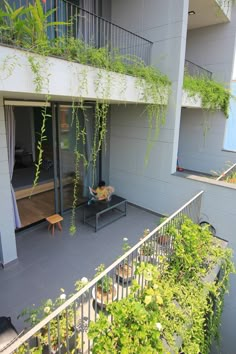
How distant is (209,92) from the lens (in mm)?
6117

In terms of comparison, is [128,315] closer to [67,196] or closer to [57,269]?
[57,269]

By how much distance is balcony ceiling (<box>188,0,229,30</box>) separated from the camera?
18.8ft

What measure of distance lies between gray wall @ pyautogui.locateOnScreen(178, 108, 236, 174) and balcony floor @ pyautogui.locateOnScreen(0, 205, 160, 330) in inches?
132

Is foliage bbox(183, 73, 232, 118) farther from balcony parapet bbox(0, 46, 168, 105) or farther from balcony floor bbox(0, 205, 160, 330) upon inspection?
balcony floor bbox(0, 205, 160, 330)

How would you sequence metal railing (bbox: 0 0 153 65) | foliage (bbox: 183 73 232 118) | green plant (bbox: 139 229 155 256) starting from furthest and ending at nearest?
foliage (bbox: 183 73 232 118) → metal railing (bbox: 0 0 153 65) → green plant (bbox: 139 229 155 256)

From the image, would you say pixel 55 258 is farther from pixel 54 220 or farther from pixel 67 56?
pixel 67 56

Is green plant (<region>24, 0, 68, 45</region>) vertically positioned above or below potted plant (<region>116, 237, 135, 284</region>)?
above

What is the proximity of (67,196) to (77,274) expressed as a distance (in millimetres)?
2457

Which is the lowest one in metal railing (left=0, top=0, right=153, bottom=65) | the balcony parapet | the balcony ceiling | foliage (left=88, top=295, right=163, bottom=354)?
foliage (left=88, top=295, right=163, bottom=354)

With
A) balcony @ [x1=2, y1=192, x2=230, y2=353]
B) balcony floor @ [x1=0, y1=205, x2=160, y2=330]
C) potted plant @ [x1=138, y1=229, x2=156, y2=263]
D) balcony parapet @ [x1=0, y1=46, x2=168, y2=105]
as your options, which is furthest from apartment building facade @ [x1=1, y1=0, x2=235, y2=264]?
potted plant @ [x1=138, y1=229, x2=156, y2=263]

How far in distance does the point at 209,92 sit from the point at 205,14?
7.72 ft

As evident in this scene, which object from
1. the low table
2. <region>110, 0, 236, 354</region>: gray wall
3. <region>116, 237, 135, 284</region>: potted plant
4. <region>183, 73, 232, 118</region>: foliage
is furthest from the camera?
<region>183, 73, 232, 118</region>: foliage

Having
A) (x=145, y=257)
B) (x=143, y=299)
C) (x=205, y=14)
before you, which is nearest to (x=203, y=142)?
(x=205, y=14)

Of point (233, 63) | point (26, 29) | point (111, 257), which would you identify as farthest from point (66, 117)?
point (233, 63)
